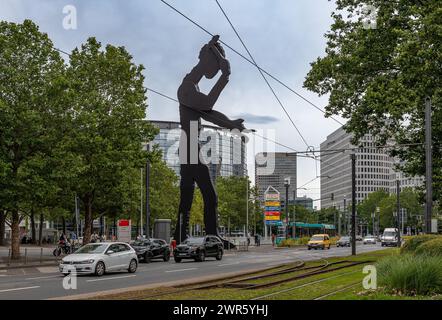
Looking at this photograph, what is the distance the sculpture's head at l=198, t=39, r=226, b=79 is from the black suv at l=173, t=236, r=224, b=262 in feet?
39.4

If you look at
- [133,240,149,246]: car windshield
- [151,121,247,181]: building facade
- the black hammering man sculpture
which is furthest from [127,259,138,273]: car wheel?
[151,121,247,181]: building facade

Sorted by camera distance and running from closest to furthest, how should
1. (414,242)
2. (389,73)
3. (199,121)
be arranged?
(414,242) < (389,73) < (199,121)

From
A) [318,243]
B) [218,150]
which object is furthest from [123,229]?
[218,150]

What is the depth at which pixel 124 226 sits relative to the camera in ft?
149

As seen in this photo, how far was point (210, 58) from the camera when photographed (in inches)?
1797

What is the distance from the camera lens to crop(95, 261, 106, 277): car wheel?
26.1 metres

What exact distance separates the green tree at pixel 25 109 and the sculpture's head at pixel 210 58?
34.2ft

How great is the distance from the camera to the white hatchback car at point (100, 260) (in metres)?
26.0

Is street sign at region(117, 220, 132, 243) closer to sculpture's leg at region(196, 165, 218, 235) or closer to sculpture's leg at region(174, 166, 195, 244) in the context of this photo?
sculpture's leg at region(174, 166, 195, 244)

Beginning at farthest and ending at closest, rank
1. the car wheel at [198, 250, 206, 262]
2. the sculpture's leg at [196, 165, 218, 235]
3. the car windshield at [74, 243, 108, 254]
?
the sculpture's leg at [196, 165, 218, 235], the car wheel at [198, 250, 206, 262], the car windshield at [74, 243, 108, 254]

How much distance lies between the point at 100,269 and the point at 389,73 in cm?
1732

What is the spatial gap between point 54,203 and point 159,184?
1236 inches

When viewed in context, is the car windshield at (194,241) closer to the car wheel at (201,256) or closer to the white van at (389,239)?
the car wheel at (201,256)

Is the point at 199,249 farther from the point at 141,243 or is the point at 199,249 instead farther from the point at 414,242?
the point at 414,242
